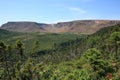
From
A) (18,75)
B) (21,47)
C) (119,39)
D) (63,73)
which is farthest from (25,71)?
(119,39)

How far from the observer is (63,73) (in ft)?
351

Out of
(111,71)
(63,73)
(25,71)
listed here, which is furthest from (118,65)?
(25,71)

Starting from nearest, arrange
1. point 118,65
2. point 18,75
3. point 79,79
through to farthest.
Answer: point 79,79 → point 118,65 → point 18,75

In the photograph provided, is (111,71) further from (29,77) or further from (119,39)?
(29,77)

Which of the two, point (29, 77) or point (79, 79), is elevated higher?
point (79, 79)

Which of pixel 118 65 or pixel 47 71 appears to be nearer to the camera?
pixel 118 65

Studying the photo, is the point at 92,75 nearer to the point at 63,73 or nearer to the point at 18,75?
the point at 63,73

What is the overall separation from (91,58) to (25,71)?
167 feet

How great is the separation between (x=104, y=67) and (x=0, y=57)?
144 feet

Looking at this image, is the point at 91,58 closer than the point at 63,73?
Yes

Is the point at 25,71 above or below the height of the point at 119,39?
below

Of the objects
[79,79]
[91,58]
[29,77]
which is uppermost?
[91,58]

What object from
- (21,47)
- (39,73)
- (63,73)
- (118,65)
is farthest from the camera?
(39,73)

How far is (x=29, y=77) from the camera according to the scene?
134 metres
